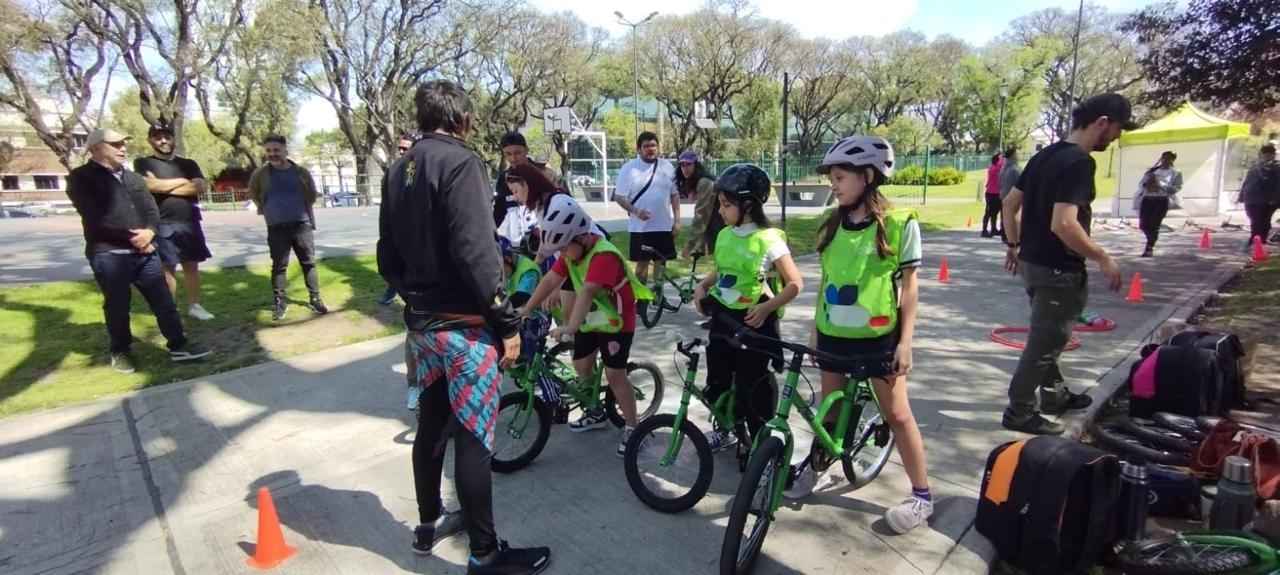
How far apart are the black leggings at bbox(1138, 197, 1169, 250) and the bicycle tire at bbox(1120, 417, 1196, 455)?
8.32 metres

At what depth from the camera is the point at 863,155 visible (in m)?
2.83

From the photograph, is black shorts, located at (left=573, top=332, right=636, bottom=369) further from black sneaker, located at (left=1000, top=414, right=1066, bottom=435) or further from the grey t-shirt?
the grey t-shirt

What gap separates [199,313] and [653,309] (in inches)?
185

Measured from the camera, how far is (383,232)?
2689 millimetres

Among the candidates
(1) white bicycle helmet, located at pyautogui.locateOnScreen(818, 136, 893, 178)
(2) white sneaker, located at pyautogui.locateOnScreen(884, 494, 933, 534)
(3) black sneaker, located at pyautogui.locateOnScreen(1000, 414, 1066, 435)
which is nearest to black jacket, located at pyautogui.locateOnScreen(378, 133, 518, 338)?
(1) white bicycle helmet, located at pyautogui.locateOnScreen(818, 136, 893, 178)

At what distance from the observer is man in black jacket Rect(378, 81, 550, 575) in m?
2.46

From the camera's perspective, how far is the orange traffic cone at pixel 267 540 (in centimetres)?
291

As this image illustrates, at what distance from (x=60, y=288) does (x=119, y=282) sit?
11.2 feet

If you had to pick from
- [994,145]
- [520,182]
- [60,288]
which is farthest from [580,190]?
[994,145]

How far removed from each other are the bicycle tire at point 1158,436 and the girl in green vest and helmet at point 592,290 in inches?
112

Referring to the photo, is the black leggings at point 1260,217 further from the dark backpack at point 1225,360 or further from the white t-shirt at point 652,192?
the white t-shirt at point 652,192

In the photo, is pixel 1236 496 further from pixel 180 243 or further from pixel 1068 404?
pixel 180 243

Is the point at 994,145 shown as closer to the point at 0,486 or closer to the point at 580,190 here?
the point at 580,190

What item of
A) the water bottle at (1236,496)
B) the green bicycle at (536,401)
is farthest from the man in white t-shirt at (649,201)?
the water bottle at (1236,496)
